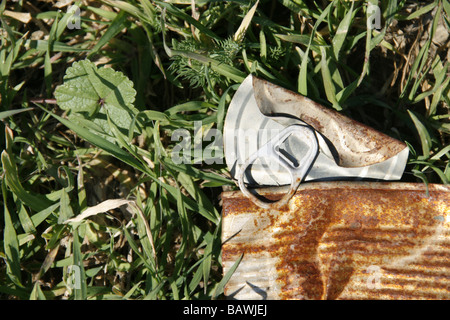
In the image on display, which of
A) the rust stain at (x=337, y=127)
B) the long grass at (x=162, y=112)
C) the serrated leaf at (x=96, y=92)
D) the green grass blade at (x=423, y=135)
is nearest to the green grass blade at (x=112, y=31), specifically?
the long grass at (x=162, y=112)

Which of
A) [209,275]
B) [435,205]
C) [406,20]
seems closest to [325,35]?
[406,20]

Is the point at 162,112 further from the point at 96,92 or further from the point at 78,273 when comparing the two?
the point at 78,273

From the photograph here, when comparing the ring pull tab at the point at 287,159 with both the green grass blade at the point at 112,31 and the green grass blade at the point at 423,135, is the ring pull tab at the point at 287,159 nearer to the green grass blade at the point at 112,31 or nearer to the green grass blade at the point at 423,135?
the green grass blade at the point at 423,135

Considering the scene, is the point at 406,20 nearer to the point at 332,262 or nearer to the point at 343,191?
the point at 343,191

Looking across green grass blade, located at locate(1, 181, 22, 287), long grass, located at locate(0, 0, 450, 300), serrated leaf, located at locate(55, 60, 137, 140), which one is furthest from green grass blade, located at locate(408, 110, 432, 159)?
green grass blade, located at locate(1, 181, 22, 287)

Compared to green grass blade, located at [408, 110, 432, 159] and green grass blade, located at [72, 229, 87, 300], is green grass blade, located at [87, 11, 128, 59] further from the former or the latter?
green grass blade, located at [408, 110, 432, 159]

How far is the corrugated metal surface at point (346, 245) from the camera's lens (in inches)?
73.2

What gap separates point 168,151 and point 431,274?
1.20 m

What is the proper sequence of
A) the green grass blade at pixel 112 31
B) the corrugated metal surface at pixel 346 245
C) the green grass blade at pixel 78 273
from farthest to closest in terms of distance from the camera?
the green grass blade at pixel 112 31, the green grass blade at pixel 78 273, the corrugated metal surface at pixel 346 245

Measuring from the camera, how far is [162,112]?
6.92ft

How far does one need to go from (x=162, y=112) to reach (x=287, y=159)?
593 mm

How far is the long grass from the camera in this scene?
202cm

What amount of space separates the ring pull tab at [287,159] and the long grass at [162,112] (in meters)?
0.18

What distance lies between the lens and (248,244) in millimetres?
1915
